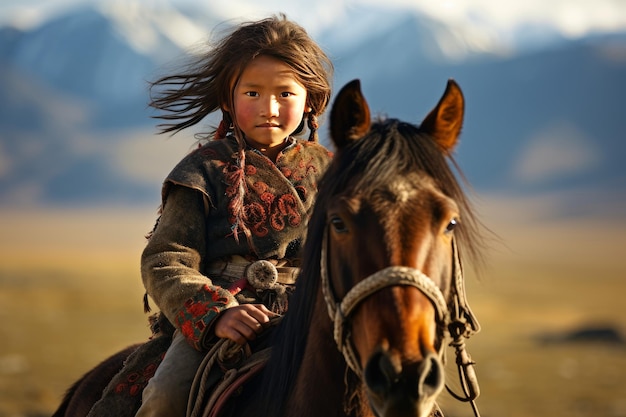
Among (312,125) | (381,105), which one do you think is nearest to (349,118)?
(312,125)

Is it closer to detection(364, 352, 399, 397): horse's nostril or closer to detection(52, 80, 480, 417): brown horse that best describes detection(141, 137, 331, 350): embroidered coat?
detection(52, 80, 480, 417): brown horse

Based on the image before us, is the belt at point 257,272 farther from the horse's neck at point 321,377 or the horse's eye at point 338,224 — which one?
the horse's eye at point 338,224

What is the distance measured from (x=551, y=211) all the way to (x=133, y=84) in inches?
3419

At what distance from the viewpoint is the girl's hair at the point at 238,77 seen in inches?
144

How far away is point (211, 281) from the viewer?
3398 millimetres

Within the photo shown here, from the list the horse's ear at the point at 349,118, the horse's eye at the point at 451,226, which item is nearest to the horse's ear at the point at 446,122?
the horse's ear at the point at 349,118

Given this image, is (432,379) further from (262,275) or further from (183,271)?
(183,271)

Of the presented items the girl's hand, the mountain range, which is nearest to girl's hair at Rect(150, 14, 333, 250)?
the girl's hand

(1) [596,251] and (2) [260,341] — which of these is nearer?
(2) [260,341]

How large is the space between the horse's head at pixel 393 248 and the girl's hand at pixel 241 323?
1.90 ft

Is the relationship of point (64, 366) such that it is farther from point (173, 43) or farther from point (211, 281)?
point (173, 43)

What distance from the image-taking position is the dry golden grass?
17859 mm

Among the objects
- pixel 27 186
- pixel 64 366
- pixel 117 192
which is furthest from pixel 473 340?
pixel 27 186

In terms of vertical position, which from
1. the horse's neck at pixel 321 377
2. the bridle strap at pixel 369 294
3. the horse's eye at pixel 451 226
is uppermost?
the horse's eye at pixel 451 226
